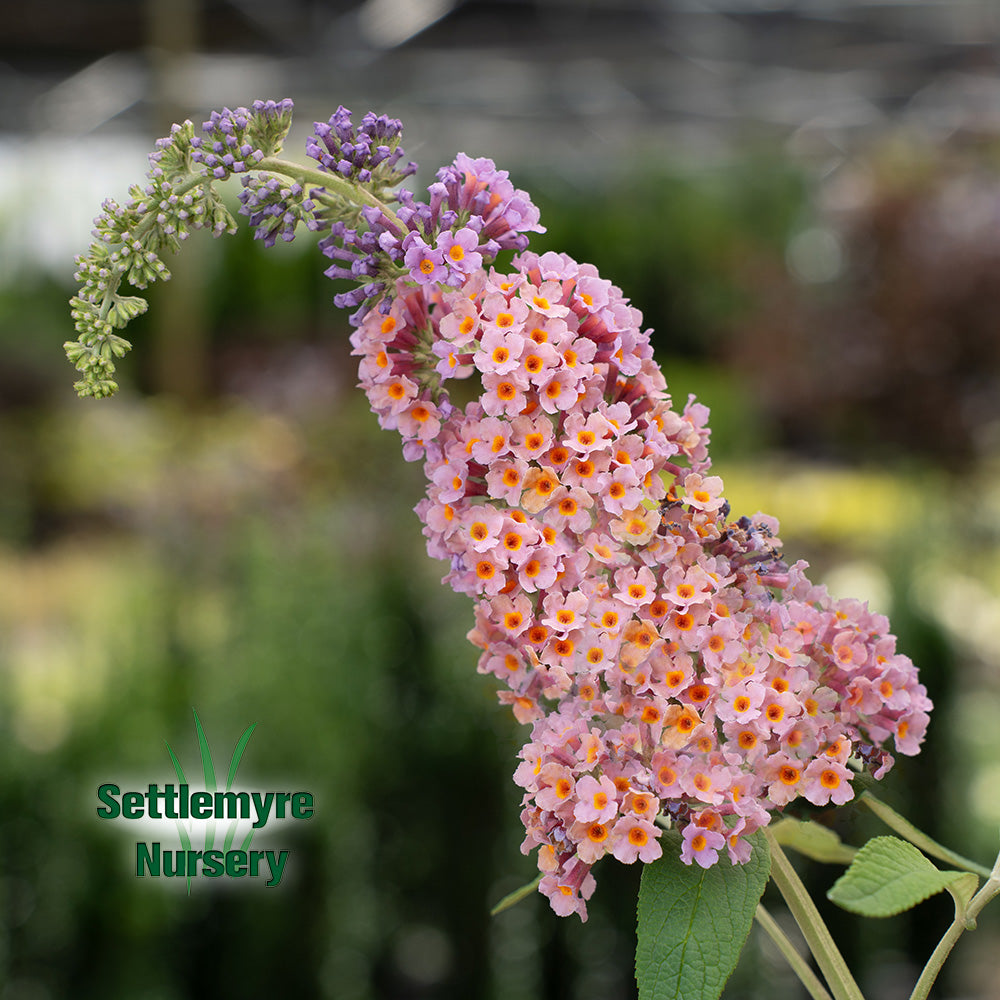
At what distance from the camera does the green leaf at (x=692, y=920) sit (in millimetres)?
462

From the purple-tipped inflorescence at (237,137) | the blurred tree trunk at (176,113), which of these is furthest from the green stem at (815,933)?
the blurred tree trunk at (176,113)

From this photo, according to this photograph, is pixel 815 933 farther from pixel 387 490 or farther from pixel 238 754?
pixel 387 490

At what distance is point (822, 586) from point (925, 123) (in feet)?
45.9

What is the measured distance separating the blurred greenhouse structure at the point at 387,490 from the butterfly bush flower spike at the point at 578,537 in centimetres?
16

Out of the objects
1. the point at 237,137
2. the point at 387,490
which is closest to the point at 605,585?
the point at 237,137

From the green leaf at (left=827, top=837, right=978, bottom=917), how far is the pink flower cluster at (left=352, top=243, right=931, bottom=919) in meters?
0.03

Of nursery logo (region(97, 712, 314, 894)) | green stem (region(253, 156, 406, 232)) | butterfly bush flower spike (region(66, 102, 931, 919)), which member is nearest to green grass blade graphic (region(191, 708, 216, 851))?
nursery logo (region(97, 712, 314, 894))

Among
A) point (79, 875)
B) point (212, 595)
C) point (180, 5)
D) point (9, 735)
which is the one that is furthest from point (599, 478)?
point (180, 5)

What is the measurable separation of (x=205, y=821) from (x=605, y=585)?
0.26 meters

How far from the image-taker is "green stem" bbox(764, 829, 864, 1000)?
506mm

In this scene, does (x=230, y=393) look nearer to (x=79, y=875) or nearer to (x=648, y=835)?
(x=79, y=875)

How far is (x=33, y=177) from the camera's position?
11078 mm

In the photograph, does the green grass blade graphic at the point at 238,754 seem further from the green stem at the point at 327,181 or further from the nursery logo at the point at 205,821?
the green stem at the point at 327,181

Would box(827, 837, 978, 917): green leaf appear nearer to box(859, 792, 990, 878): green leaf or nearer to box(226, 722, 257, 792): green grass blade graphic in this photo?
box(859, 792, 990, 878): green leaf
